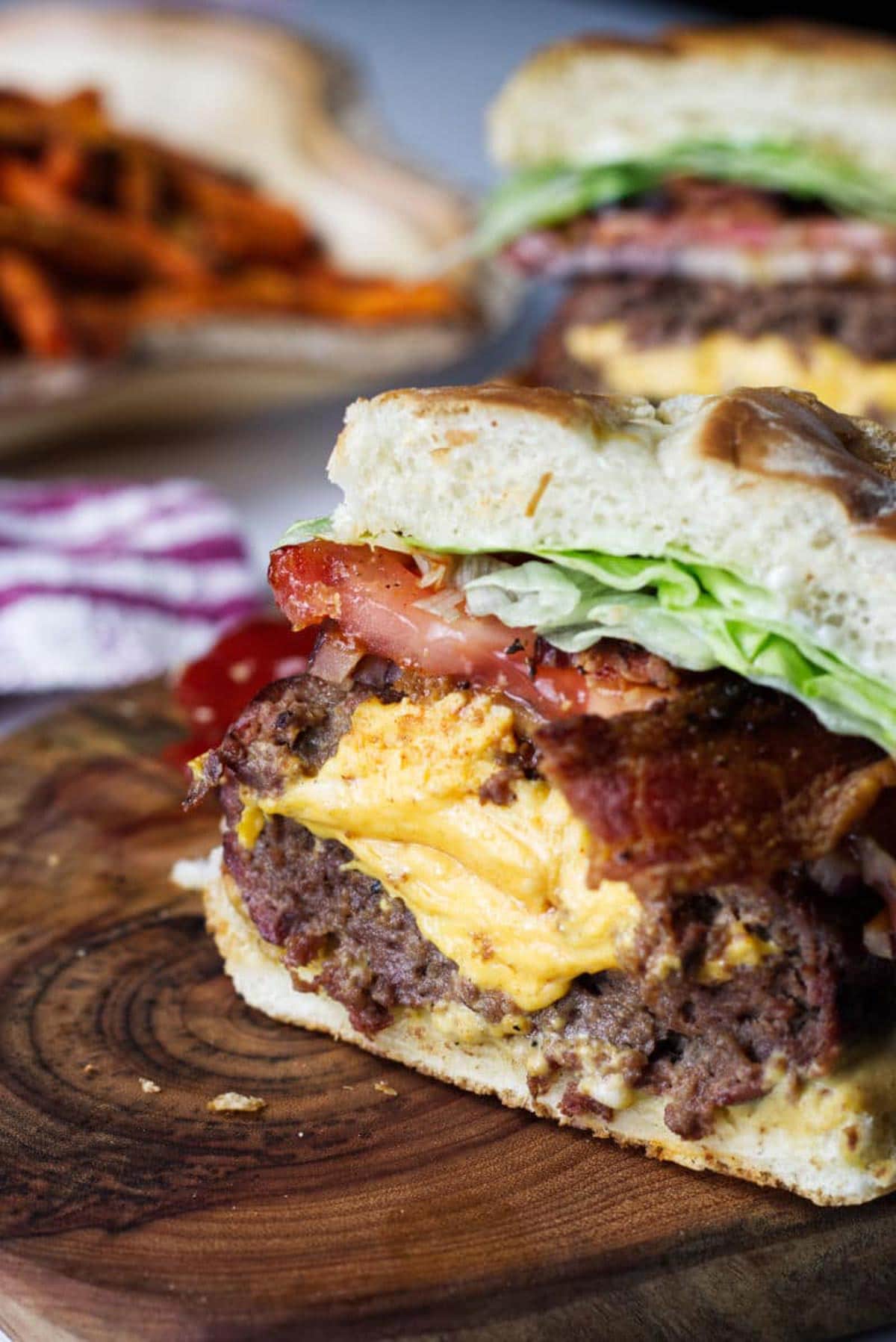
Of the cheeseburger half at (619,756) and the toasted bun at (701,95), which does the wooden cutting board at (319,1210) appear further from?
the toasted bun at (701,95)

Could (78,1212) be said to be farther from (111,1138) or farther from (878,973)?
(878,973)

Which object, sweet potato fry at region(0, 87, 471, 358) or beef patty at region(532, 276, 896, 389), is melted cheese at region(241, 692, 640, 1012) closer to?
beef patty at region(532, 276, 896, 389)

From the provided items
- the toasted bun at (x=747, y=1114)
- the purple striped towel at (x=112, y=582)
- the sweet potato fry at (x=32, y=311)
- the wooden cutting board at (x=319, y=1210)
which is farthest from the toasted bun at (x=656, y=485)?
the sweet potato fry at (x=32, y=311)

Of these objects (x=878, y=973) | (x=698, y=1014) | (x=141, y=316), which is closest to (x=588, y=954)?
(x=698, y=1014)

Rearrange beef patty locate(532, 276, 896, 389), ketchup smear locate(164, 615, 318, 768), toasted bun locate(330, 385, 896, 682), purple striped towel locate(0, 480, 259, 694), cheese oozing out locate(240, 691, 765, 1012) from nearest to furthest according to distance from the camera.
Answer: toasted bun locate(330, 385, 896, 682), cheese oozing out locate(240, 691, 765, 1012), ketchup smear locate(164, 615, 318, 768), purple striped towel locate(0, 480, 259, 694), beef patty locate(532, 276, 896, 389)

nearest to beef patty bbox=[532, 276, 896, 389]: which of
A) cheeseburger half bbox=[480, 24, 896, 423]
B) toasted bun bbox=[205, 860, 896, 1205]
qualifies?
cheeseburger half bbox=[480, 24, 896, 423]
